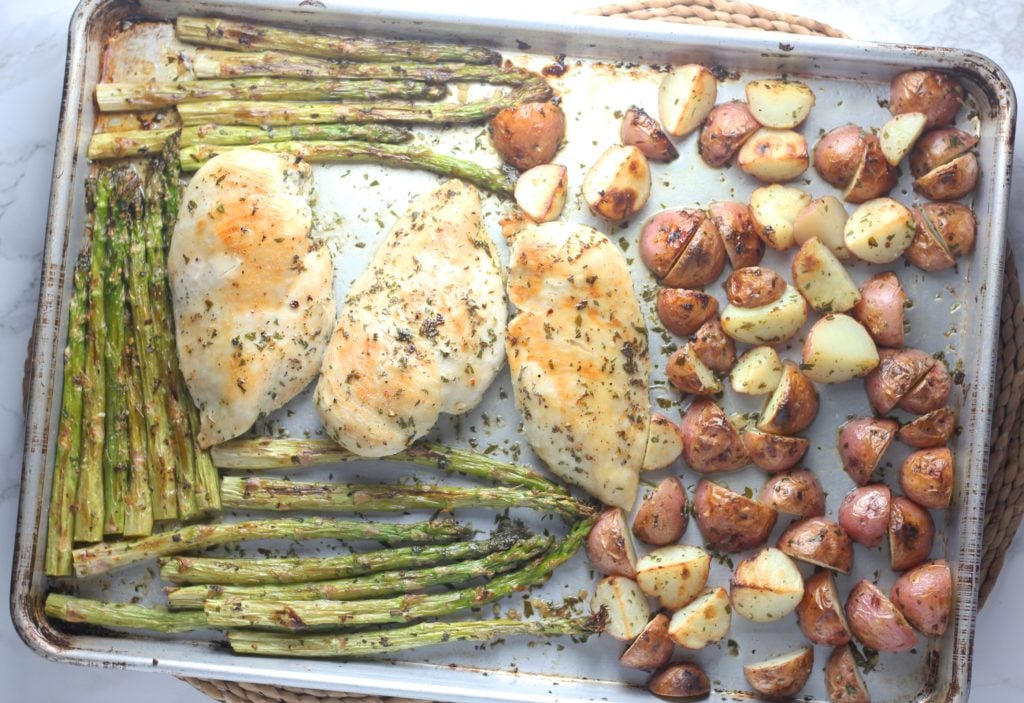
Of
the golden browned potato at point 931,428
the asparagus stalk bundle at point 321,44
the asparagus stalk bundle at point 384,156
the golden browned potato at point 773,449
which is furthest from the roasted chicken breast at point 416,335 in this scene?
the golden browned potato at point 931,428

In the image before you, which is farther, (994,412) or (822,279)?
(994,412)

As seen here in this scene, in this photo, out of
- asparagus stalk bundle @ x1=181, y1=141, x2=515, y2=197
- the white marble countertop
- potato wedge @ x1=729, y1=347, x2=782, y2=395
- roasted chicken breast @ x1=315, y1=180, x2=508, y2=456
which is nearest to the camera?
roasted chicken breast @ x1=315, y1=180, x2=508, y2=456

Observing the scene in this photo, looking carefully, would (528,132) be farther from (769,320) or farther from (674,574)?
(674,574)

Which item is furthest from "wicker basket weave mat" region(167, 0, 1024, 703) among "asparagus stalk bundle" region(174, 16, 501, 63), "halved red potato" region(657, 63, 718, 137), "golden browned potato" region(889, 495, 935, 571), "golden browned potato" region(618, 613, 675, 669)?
"golden browned potato" region(618, 613, 675, 669)

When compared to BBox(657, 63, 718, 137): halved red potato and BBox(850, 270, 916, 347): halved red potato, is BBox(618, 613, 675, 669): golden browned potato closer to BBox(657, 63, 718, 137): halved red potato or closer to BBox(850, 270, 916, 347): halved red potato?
BBox(850, 270, 916, 347): halved red potato

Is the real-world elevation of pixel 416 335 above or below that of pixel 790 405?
above

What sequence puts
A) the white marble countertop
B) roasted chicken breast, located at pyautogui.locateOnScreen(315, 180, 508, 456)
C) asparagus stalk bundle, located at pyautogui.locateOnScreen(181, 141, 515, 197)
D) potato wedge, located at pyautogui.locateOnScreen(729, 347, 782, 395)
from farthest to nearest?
the white marble countertop → asparagus stalk bundle, located at pyautogui.locateOnScreen(181, 141, 515, 197) → potato wedge, located at pyautogui.locateOnScreen(729, 347, 782, 395) → roasted chicken breast, located at pyautogui.locateOnScreen(315, 180, 508, 456)

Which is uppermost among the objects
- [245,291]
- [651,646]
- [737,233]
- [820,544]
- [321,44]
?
[321,44]

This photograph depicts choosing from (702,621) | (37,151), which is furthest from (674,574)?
(37,151)
